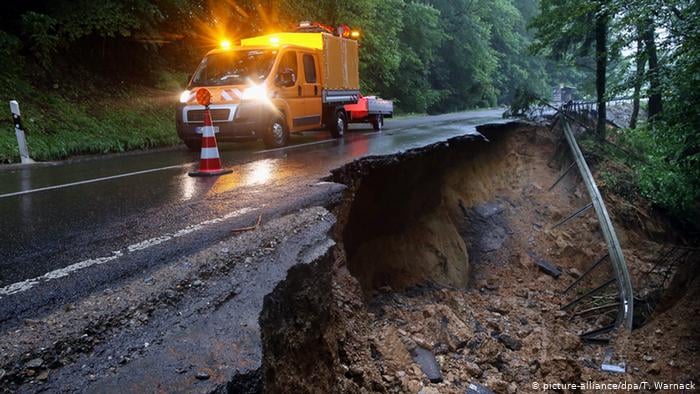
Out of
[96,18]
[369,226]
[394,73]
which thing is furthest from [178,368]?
[394,73]

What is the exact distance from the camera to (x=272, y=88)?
9.98m

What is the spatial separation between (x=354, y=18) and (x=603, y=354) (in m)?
19.0

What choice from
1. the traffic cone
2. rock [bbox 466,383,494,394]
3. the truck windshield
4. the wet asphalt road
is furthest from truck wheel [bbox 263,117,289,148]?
rock [bbox 466,383,494,394]

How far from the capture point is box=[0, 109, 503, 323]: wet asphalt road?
9.82 feet

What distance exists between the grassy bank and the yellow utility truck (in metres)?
2.03

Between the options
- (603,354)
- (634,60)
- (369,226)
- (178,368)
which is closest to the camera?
(178,368)

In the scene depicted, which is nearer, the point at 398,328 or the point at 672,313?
the point at 398,328

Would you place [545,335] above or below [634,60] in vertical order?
below

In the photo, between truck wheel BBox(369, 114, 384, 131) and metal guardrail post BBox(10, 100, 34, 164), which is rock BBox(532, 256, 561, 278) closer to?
truck wheel BBox(369, 114, 384, 131)

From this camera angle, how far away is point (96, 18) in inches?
456

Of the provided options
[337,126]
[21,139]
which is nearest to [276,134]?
[337,126]

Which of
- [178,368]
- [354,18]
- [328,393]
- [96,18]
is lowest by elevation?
[328,393]

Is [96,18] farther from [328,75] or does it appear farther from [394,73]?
[394,73]

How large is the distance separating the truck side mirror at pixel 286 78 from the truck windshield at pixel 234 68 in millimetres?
266
